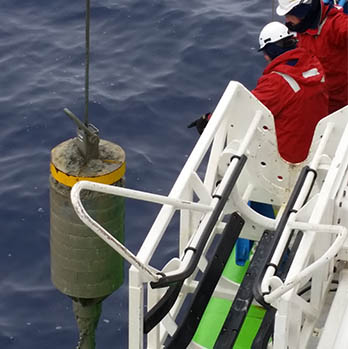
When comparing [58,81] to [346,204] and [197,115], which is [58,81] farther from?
[346,204]

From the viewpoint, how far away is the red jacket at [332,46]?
30.4 feet

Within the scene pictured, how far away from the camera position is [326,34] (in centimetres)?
932

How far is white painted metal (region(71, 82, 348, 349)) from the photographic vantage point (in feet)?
21.1

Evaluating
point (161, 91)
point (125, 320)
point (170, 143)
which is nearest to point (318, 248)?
point (125, 320)

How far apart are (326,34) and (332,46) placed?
0.50 feet

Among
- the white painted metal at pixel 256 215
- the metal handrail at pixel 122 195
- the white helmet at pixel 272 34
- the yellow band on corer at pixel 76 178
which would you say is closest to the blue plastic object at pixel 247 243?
the white painted metal at pixel 256 215

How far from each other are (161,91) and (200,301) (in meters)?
7.81

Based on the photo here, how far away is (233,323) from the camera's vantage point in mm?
7602

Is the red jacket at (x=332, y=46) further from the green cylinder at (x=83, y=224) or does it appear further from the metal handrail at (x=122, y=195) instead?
the metal handrail at (x=122, y=195)

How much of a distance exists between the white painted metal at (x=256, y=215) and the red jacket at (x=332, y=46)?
124 centimetres

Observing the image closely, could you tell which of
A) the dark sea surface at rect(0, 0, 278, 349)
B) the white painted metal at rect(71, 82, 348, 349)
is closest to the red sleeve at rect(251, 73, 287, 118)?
the white painted metal at rect(71, 82, 348, 349)

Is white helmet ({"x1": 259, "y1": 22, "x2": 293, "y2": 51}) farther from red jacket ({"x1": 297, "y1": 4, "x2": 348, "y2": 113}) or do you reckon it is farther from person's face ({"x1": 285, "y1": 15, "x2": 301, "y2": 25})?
red jacket ({"x1": 297, "y1": 4, "x2": 348, "y2": 113})

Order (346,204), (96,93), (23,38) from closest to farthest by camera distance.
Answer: (346,204) → (96,93) → (23,38)

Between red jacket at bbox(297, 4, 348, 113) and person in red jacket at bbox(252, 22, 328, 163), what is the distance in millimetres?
524
